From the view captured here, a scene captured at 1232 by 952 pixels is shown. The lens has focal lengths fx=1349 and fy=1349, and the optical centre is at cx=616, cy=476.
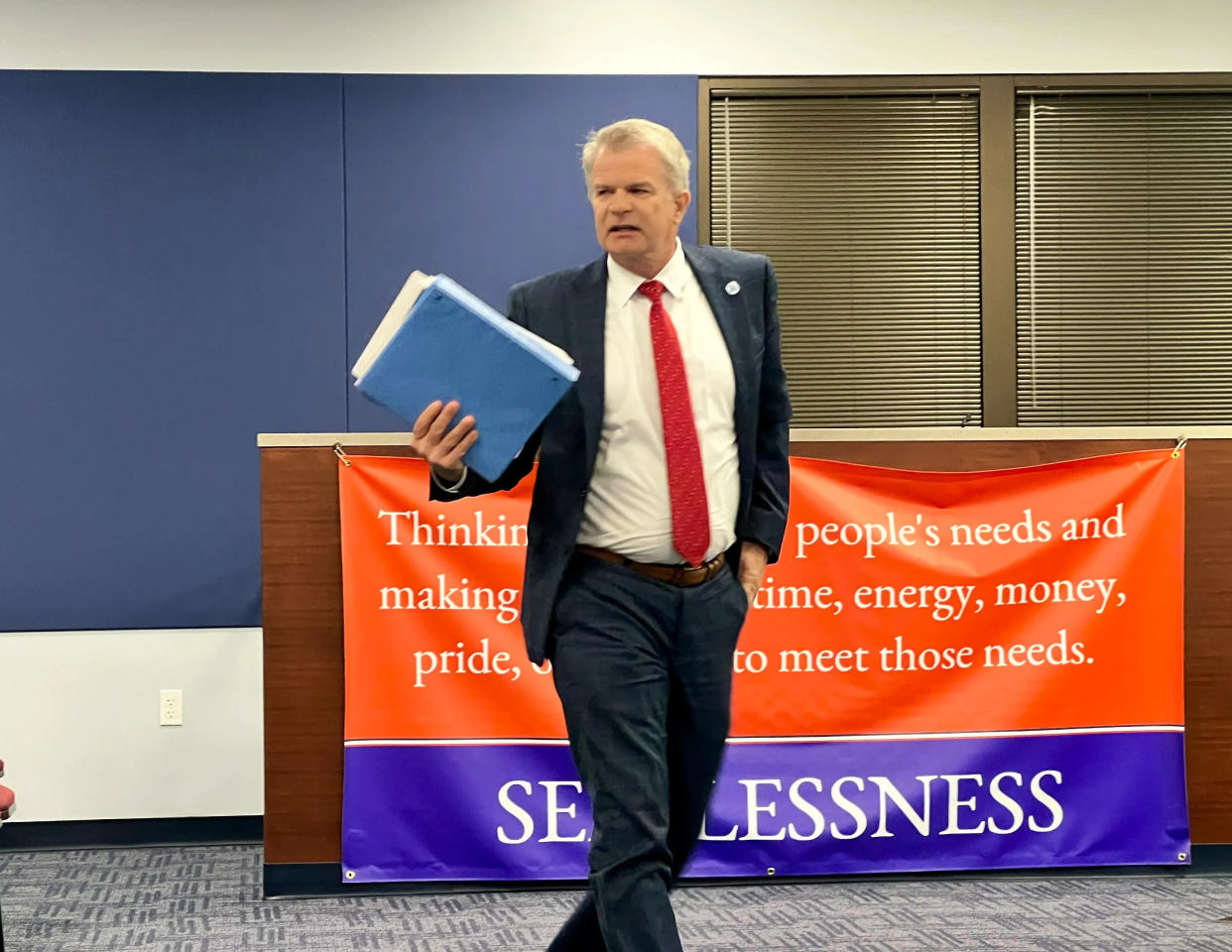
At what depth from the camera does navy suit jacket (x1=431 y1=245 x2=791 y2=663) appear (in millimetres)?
2037

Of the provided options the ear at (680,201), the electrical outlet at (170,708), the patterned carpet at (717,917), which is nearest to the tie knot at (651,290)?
the ear at (680,201)

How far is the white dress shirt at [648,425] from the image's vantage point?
Result: 204 cm

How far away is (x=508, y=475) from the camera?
2.07 metres

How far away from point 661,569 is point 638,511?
95mm

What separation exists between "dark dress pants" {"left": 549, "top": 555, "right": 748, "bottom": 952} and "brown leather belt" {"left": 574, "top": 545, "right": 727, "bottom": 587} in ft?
0.03

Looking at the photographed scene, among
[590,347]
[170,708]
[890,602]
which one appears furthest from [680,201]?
[170,708]

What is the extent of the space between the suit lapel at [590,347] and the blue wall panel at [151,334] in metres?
2.71

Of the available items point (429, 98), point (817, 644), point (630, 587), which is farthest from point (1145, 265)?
point (630, 587)

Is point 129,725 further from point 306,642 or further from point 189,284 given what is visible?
point 189,284

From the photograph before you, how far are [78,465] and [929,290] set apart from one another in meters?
3.06

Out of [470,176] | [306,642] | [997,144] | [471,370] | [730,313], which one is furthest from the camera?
[997,144]

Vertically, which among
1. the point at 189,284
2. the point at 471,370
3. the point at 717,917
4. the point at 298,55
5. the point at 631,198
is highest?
the point at 298,55

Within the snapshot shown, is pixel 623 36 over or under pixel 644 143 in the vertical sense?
over

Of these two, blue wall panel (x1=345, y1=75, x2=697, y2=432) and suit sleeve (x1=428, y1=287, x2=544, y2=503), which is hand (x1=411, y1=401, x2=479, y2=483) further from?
blue wall panel (x1=345, y1=75, x2=697, y2=432)
